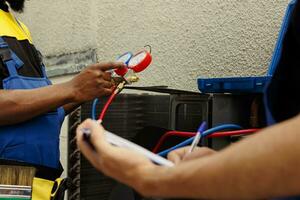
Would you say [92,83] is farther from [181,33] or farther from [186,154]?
[181,33]

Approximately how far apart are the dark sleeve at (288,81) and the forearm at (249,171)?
161mm

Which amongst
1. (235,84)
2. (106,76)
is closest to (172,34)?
(106,76)

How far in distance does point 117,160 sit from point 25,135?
0.82m

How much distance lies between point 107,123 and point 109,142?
40.2 inches

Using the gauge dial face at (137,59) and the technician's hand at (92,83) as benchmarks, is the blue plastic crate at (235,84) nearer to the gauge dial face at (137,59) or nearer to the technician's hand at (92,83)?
the gauge dial face at (137,59)

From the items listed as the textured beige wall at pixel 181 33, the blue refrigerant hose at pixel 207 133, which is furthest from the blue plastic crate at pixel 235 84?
the textured beige wall at pixel 181 33

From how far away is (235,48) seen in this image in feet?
5.85

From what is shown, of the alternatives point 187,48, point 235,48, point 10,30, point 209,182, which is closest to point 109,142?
point 209,182

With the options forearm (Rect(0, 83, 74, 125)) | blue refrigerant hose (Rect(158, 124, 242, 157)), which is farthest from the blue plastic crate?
forearm (Rect(0, 83, 74, 125))

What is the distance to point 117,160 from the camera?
1.79 ft

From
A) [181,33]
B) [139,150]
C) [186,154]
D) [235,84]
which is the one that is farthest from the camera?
[181,33]

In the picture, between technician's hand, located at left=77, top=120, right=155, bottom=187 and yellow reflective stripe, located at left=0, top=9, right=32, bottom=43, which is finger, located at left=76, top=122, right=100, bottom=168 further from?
yellow reflective stripe, located at left=0, top=9, right=32, bottom=43

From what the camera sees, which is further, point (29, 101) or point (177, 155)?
point (29, 101)

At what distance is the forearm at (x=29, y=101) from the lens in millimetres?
1244
